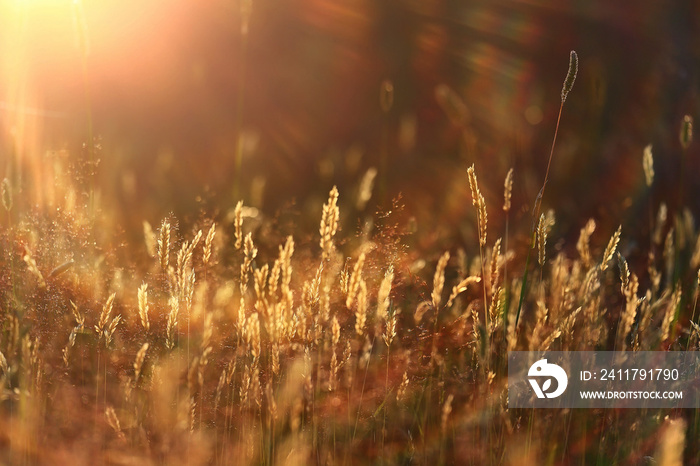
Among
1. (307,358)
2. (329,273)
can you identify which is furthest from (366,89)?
(307,358)

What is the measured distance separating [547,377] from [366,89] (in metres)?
2.94

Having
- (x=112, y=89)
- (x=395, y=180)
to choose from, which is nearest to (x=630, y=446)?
(x=395, y=180)

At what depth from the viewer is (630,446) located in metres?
1.37

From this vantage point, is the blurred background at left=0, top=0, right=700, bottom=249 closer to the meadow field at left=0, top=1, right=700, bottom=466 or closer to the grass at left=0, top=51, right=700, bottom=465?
the meadow field at left=0, top=1, right=700, bottom=466

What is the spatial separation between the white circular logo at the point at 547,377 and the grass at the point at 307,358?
0.06 metres

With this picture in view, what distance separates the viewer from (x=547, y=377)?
1.40 m

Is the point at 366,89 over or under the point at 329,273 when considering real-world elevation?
over

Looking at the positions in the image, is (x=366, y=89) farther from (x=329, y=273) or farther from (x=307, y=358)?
(x=307, y=358)

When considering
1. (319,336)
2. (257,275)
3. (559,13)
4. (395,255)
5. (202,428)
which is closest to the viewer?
(257,275)

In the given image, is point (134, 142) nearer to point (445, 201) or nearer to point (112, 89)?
point (112, 89)

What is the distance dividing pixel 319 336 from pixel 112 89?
352 cm

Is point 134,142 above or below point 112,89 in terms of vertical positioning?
below

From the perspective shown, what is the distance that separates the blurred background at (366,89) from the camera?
3436 millimetres

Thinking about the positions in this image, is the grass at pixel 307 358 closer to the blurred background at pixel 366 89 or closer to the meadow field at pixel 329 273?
the meadow field at pixel 329 273
